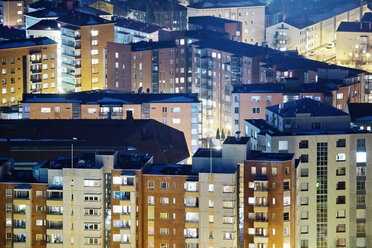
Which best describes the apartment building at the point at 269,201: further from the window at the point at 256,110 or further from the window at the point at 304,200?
the window at the point at 256,110

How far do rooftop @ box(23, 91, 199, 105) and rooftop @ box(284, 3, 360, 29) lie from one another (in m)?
55.1

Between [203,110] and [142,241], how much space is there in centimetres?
5937

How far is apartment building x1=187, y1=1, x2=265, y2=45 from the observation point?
164 meters

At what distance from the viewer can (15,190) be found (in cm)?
7300

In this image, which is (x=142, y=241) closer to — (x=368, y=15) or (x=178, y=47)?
(x=178, y=47)

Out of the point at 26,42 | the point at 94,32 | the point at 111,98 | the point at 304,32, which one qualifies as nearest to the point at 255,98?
the point at 111,98

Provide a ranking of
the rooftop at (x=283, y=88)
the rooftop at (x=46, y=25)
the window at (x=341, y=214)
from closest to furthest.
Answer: the window at (x=341, y=214) → the rooftop at (x=283, y=88) → the rooftop at (x=46, y=25)

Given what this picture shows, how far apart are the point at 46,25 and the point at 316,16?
1681 inches

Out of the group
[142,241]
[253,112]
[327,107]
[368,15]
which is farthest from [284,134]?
[368,15]

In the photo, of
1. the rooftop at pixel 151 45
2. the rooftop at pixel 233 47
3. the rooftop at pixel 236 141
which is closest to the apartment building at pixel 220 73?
the rooftop at pixel 233 47

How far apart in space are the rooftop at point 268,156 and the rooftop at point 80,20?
64862 mm

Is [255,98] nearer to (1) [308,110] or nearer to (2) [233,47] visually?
(1) [308,110]

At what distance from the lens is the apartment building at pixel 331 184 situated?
262 ft

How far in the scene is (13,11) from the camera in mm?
175500
